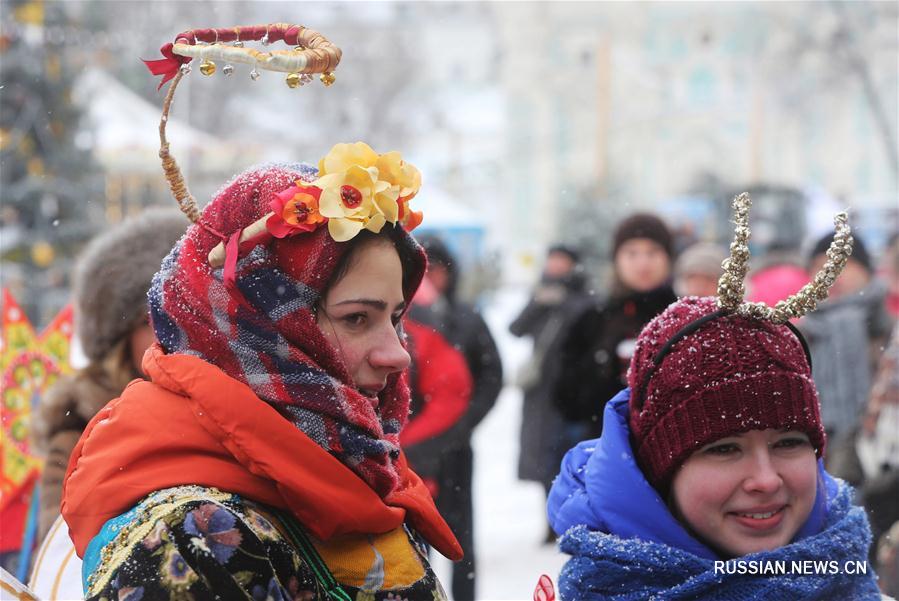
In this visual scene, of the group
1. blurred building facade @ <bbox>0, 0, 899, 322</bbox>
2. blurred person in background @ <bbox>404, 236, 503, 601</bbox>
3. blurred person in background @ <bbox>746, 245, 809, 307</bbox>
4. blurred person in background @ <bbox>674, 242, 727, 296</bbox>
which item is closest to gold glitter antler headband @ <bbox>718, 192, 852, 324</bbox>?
blurred person in background @ <bbox>404, 236, 503, 601</bbox>

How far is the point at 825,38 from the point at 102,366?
20.3 m

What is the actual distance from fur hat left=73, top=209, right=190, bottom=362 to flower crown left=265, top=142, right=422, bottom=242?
1335mm

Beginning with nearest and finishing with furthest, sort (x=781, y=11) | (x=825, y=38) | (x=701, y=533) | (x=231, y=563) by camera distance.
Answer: (x=231, y=563) → (x=701, y=533) → (x=825, y=38) → (x=781, y=11)

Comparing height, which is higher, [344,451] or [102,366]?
[102,366]

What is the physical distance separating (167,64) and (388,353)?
0.63 metres

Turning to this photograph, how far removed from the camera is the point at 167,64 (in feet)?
6.54

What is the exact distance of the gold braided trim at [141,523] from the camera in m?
1.63

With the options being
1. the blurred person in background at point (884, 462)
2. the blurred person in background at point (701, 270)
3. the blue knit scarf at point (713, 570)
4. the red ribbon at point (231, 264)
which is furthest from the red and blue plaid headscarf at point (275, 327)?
the blurred person in background at point (701, 270)

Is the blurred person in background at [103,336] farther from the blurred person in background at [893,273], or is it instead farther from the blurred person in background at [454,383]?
the blurred person in background at [893,273]

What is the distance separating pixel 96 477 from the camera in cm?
176

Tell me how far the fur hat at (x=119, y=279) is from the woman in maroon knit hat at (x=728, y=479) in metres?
1.47

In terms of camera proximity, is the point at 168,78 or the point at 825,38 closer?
the point at 168,78

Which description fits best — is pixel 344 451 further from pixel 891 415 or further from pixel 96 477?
pixel 891 415

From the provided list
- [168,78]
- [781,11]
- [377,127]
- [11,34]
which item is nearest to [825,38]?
[781,11]
